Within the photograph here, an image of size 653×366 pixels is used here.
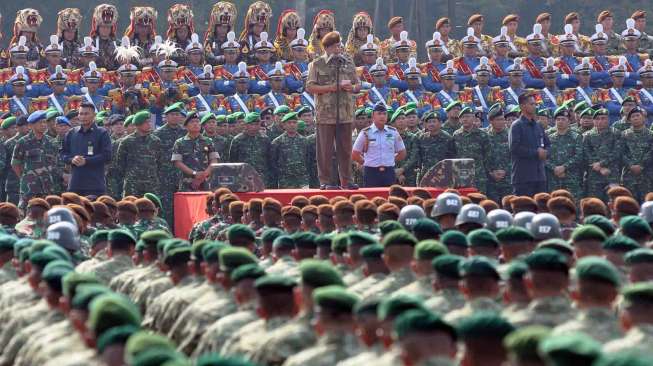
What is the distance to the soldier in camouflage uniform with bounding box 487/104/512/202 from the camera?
2005 centimetres

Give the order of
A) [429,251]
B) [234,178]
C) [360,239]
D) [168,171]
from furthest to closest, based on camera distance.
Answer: [168,171]
[234,178]
[360,239]
[429,251]

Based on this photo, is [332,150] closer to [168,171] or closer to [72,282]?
[168,171]

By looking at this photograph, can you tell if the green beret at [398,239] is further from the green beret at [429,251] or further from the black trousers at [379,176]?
the black trousers at [379,176]

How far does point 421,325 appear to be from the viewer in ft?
21.2

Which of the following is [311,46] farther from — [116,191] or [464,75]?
[116,191]

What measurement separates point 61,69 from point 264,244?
43.0ft

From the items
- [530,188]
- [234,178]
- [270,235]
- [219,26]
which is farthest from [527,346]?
[219,26]

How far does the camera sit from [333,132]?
17328 millimetres

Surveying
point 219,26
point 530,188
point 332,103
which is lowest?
point 530,188

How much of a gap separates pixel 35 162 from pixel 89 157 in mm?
1719

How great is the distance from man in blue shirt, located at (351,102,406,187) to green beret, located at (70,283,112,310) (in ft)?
34.8

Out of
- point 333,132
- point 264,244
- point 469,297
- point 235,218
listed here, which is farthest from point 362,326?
point 333,132

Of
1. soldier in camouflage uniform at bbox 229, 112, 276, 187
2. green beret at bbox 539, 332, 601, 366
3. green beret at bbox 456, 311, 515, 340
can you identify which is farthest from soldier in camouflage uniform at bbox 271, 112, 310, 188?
green beret at bbox 539, 332, 601, 366

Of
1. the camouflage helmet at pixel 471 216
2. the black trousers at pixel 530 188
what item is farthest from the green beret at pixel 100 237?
the black trousers at pixel 530 188
